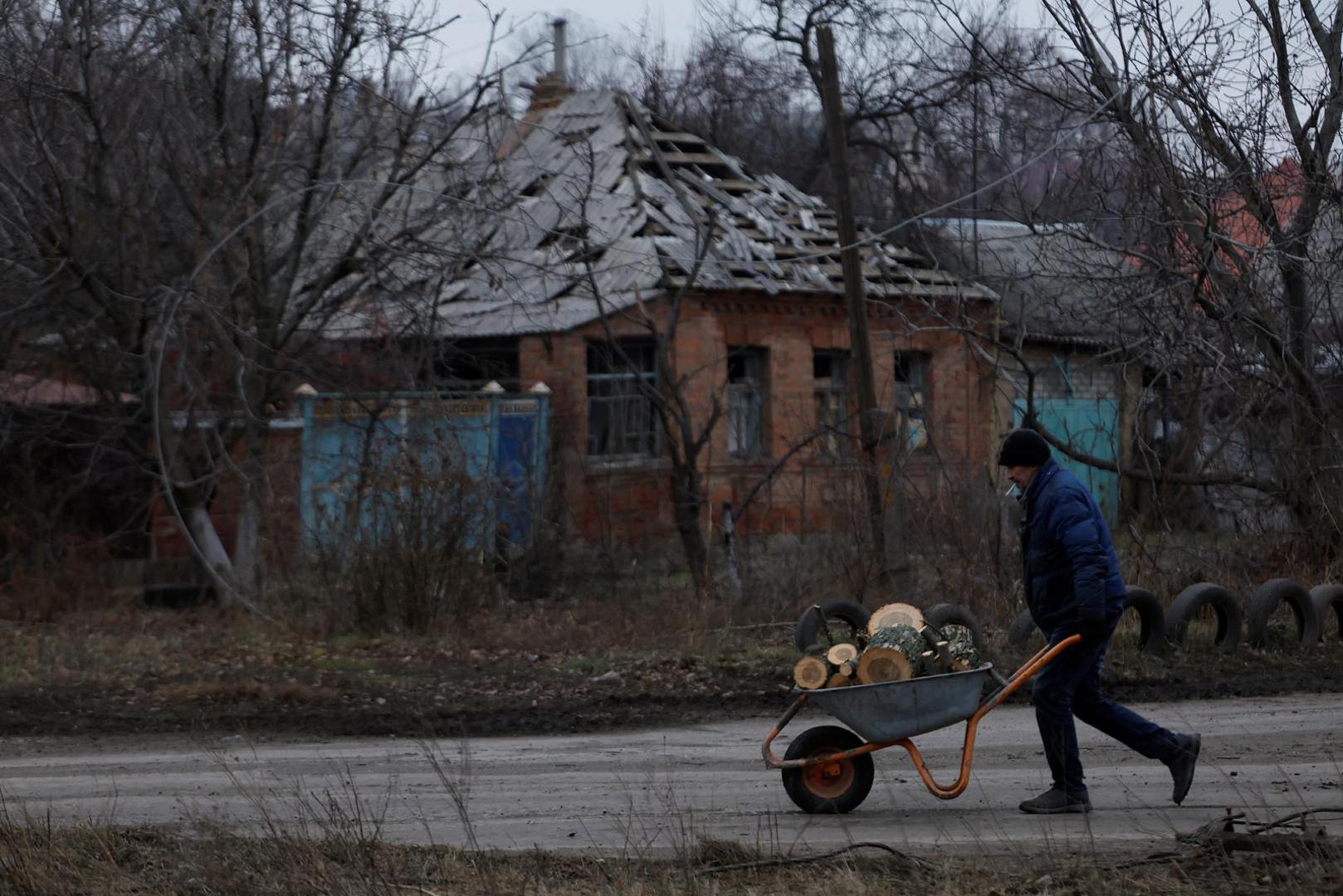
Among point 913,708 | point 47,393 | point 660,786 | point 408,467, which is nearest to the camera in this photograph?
point 913,708

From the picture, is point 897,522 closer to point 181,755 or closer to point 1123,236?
point 1123,236

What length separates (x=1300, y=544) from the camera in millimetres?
14234

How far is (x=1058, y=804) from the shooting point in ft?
23.3

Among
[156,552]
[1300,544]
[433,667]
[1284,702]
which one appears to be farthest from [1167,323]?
[156,552]

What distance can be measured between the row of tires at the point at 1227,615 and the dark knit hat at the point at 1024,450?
16.2 feet

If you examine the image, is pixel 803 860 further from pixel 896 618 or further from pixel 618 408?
pixel 618 408

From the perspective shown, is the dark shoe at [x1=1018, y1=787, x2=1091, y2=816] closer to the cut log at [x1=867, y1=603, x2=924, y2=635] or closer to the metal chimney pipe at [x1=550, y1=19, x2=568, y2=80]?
the cut log at [x1=867, y1=603, x2=924, y2=635]

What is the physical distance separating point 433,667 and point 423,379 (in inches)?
338

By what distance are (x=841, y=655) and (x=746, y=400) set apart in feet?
59.7

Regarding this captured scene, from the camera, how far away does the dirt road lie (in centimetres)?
692

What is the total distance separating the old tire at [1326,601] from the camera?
40.9ft

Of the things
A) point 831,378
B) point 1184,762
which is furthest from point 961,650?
point 831,378

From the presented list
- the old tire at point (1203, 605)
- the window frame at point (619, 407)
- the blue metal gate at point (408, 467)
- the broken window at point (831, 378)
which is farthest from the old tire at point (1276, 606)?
the broken window at point (831, 378)

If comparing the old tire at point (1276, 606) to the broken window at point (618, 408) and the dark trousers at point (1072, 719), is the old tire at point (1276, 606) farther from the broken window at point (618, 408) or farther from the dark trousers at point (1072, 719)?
the broken window at point (618, 408)
